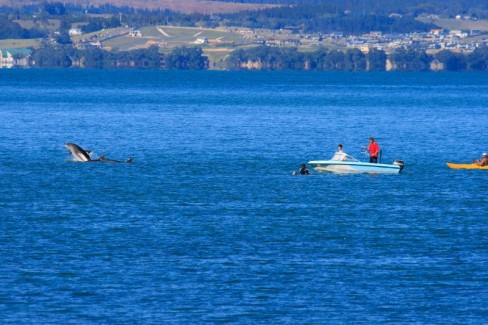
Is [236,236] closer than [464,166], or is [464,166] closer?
[236,236]

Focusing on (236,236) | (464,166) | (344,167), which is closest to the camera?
(236,236)

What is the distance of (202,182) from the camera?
6756cm

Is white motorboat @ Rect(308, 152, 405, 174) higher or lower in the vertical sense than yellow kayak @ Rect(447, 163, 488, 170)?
higher

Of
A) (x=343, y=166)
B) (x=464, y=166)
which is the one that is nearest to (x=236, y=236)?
(x=343, y=166)

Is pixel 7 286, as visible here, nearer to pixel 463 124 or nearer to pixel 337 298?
pixel 337 298

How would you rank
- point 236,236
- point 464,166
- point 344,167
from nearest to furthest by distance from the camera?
point 236,236 → point 344,167 → point 464,166

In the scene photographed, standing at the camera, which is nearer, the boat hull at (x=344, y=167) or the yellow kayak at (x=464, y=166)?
the boat hull at (x=344, y=167)

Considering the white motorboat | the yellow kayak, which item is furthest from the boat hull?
the yellow kayak

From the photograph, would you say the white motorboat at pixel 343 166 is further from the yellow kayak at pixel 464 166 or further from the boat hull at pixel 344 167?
the yellow kayak at pixel 464 166

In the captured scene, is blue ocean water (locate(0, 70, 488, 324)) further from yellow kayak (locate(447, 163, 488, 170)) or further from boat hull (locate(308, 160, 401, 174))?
boat hull (locate(308, 160, 401, 174))

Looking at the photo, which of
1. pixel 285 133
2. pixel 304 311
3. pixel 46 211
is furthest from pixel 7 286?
pixel 285 133

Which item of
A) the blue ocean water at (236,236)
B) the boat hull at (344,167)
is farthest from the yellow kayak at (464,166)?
the boat hull at (344,167)

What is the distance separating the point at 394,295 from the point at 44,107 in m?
129

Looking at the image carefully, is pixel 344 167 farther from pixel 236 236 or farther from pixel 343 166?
pixel 236 236
